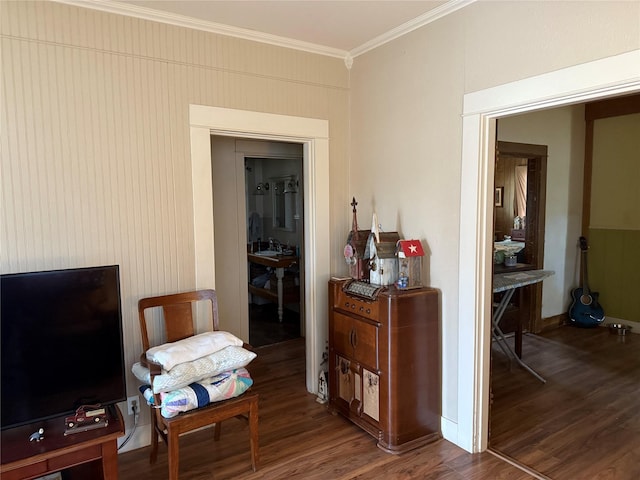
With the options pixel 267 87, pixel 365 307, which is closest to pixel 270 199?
pixel 267 87

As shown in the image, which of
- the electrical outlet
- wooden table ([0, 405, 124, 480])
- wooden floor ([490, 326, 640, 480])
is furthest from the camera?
the electrical outlet

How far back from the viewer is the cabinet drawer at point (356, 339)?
109 inches

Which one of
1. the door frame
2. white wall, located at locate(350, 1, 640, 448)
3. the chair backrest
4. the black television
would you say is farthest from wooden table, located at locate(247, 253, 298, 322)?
the black television

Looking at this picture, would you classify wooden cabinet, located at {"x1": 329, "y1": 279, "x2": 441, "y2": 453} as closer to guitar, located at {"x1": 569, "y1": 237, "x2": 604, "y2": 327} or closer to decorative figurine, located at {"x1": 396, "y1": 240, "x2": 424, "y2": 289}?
decorative figurine, located at {"x1": 396, "y1": 240, "x2": 424, "y2": 289}

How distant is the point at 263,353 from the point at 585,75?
3.62 meters

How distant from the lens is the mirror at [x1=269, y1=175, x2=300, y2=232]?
5286 mm

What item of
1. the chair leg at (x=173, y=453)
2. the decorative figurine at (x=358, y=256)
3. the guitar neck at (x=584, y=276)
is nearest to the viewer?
the chair leg at (x=173, y=453)

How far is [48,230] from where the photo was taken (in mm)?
2424

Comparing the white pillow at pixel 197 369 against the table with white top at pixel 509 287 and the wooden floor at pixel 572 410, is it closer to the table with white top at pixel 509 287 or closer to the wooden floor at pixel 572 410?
the wooden floor at pixel 572 410

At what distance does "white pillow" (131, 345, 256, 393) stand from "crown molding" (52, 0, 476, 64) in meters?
2.04

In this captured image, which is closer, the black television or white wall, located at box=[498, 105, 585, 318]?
the black television

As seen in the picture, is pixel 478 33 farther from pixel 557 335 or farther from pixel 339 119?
pixel 557 335

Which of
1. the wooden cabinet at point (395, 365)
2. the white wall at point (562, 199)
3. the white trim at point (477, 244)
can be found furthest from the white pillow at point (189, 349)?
the white wall at point (562, 199)

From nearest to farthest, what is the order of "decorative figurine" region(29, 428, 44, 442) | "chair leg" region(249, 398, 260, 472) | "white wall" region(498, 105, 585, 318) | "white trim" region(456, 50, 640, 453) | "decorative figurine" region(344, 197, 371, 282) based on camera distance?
1. "decorative figurine" region(29, 428, 44, 442)
2. "white trim" region(456, 50, 640, 453)
3. "chair leg" region(249, 398, 260, 472)
4. "decorative figurine" region(344, 197, 371, 282)
5. "white wall" region(498, 105, 585, 318)
